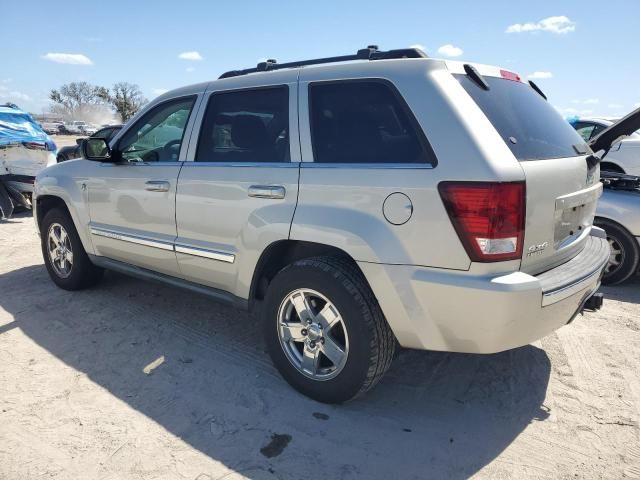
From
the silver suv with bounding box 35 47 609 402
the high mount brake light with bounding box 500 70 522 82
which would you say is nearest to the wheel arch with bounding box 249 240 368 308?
the silver suv with bounding box 35 47 609 402

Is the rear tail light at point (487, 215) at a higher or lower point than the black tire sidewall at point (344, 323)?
higher

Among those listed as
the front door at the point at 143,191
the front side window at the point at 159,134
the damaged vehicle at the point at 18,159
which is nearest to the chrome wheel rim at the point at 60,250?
the front door at the point at 143,191

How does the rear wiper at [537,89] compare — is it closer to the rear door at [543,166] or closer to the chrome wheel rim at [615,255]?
the rear door at [543,166]

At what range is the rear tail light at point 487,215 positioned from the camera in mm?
2244

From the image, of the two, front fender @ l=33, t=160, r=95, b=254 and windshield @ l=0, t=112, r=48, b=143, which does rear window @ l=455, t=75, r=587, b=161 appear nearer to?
front fender @ l=33, t=160, r=95, b=254

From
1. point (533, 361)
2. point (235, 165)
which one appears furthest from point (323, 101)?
point (533, 361)

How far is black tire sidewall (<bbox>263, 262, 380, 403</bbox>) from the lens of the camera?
2635mm

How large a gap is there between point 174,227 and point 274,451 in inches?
71.6

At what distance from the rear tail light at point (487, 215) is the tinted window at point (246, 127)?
45.3 inches

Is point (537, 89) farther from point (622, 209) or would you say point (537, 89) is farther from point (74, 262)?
point (74, 262)

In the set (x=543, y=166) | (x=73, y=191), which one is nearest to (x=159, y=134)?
(x=73, y=191)

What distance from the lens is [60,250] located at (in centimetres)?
484

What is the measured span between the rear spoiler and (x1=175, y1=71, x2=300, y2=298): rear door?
11.2ft

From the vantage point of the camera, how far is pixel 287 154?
2.97m
